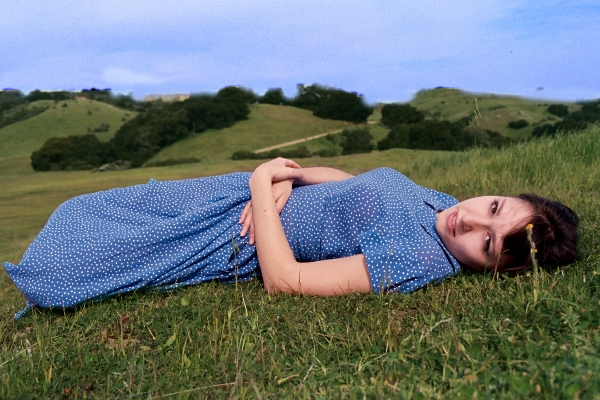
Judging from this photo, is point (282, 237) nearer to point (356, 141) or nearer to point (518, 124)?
point (518, 124)

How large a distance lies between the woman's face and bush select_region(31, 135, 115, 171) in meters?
11.9

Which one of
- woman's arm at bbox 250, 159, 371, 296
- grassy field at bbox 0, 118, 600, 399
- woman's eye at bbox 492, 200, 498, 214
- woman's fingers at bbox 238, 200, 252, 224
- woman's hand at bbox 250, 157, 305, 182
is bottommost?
grassy field at bbox 0, 118, 600, 399

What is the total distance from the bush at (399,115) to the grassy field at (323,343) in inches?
416

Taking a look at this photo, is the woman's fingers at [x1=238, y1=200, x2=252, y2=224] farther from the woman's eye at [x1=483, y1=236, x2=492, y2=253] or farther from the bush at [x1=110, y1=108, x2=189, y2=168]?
the bush at [x1=110, y1=108, x2=189, y2=168]

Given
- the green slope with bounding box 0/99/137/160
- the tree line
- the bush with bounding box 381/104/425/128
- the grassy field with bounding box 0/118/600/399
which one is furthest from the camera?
the green slope with bounding box 0/99/137/160

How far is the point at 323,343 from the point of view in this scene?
83.9 inches

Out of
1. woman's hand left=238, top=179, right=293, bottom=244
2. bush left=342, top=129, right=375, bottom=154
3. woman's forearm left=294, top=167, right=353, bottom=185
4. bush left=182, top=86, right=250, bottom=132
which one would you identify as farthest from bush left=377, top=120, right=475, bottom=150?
woman's hand left=238, top=179, right=293, bottom=244

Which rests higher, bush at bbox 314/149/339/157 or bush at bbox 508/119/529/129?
bush at bbox 508/119/529/129

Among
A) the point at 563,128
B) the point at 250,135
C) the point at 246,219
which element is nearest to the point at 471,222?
the point at 246,219

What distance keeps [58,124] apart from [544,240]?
16.7 m

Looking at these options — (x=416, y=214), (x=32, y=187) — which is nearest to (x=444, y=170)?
(x=416, y=214)

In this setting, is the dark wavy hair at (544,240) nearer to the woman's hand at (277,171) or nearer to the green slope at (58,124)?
the woman's hand at (277,171)

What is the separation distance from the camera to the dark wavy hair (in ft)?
8.59

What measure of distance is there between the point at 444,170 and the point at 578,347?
5959 millimetres
